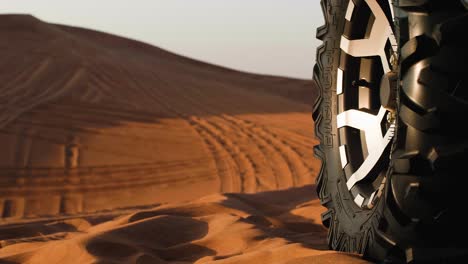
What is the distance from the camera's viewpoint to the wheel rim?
308 cm

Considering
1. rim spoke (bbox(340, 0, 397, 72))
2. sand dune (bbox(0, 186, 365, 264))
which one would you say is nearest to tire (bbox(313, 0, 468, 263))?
rim spoke (bbox(340, 0, 397, 72))

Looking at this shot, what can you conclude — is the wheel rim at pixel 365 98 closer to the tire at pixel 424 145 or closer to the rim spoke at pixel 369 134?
the rim spoke at pixel 369 134

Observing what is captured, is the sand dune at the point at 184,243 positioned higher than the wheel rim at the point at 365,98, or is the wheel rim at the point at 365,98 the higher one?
the wheel rim at the point at 365,98

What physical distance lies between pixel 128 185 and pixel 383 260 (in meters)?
8.09

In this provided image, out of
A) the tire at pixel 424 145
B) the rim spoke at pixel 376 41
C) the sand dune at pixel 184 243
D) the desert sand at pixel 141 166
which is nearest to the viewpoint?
the tire at pixel 424 145

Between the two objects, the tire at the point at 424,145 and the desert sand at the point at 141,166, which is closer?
the tire at the point at 424,145

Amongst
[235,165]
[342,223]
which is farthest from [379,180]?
[235,165]

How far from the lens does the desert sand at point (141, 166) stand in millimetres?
3928

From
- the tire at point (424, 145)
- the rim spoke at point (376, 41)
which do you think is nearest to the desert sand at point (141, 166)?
the tire at point (424, 145)

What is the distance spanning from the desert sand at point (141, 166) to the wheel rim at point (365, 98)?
42cm

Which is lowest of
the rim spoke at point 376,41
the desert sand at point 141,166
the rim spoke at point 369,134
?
the desert sand at point 141,166

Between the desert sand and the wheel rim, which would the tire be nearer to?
the wheel rim

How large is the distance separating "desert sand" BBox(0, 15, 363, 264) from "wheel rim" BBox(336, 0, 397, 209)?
1.38 ft

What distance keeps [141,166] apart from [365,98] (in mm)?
8498
